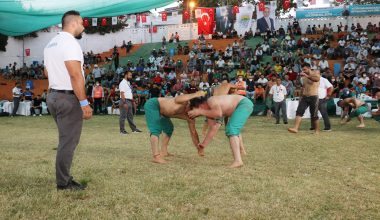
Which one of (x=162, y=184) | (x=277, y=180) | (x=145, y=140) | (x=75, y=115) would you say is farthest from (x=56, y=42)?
(x=145, y=140)

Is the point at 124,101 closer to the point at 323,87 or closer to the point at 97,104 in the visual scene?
the point at 323,87

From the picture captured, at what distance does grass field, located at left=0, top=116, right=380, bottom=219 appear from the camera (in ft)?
12.1

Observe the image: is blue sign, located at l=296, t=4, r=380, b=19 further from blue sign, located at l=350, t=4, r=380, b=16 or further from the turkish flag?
the turkish flag

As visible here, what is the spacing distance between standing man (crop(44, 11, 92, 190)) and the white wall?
3273 centimetres

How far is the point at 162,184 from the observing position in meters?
4.82

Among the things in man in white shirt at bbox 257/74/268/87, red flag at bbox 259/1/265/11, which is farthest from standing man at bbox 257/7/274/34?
man in white shirt at bbox 257/74/268/87

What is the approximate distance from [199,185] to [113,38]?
138ft

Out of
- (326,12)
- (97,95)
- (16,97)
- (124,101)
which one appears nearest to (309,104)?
(124,101)

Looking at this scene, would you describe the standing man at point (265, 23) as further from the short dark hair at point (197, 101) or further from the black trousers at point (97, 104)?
the short dark hair at point (197, 101)

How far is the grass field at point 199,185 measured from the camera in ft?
12.1

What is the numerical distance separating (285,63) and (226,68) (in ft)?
12.1

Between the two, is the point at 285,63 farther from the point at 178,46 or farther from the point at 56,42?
the point at 56,42

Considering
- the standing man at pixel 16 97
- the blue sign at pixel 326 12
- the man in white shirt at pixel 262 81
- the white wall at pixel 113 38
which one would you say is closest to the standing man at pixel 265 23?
the white wall at pixel 113 38

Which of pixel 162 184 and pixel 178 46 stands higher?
pixel 178 46
